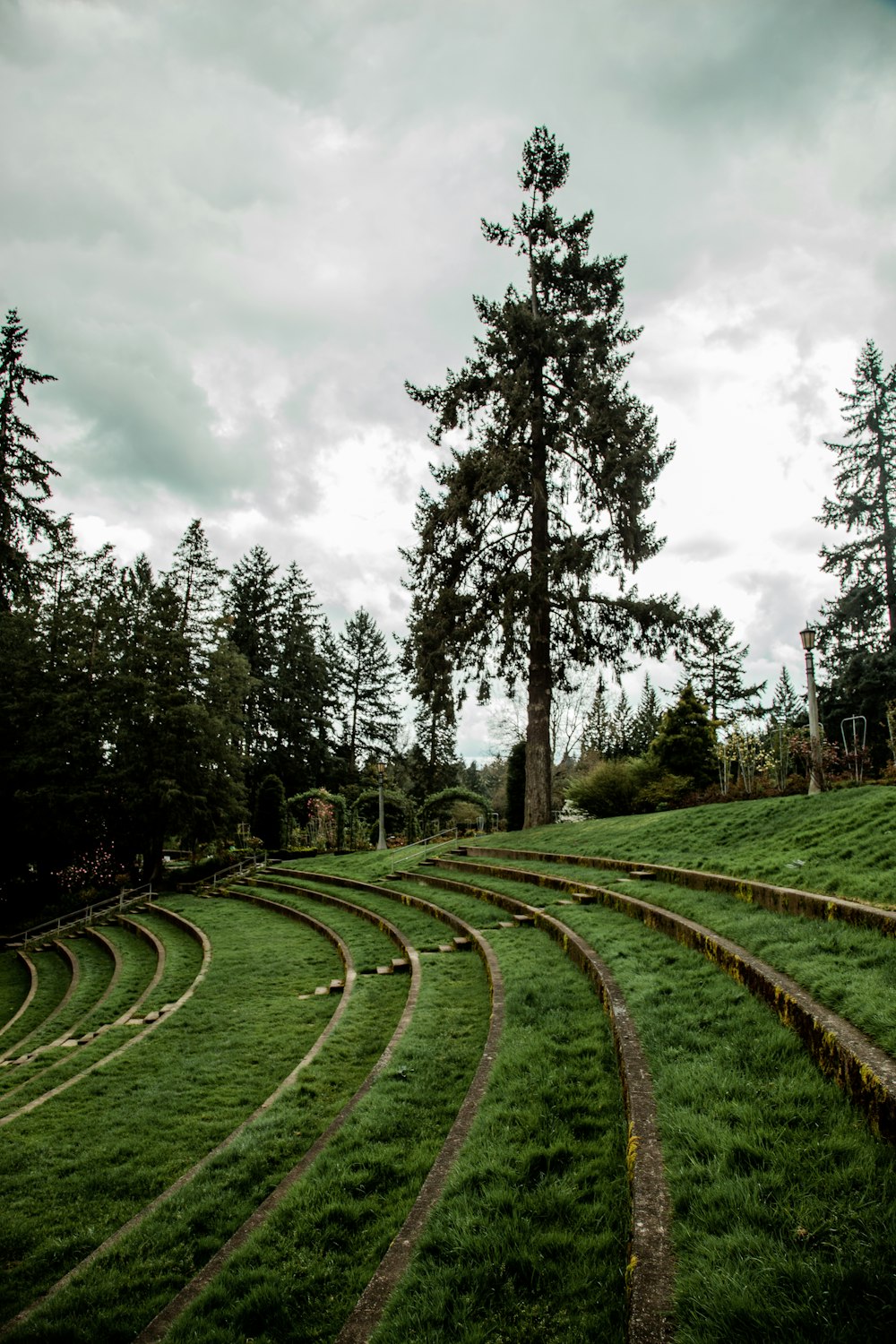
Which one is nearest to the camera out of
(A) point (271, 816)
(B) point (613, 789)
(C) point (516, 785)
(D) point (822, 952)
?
(D) point (822, 952)

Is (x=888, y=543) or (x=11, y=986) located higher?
(x=888, y=543)

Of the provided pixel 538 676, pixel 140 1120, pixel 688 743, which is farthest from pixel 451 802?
pixel 140 1120

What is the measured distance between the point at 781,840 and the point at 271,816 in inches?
904

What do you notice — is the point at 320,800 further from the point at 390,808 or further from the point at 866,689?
the point at 866,689

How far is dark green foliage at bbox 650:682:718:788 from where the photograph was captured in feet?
66.0

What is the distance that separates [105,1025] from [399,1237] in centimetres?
781

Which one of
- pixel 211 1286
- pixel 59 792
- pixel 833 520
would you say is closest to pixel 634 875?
pixel 211 1286

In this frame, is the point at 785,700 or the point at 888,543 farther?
the point at 785,700

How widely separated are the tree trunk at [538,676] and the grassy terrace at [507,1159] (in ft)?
34.2

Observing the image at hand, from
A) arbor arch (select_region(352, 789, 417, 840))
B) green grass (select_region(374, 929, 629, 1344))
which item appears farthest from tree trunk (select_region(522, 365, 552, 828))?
green grass (select_region(374, 929, 629, 1344))

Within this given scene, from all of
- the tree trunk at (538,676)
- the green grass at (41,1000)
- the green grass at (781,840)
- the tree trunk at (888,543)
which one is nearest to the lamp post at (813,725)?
the green grass at (781,840)

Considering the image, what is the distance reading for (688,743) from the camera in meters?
20.2

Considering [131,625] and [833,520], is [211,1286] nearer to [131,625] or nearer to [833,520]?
[131,625]

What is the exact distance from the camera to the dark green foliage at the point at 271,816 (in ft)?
91.0
